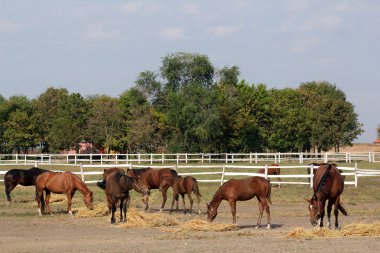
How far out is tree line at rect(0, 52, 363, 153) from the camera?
67.9 meters

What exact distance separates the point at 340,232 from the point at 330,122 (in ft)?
235

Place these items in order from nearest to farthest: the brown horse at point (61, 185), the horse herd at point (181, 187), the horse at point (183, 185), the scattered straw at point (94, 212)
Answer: the horse herd at point (181, 187) → the scattered straw at point (94, 212) → the brown horse at point (61, 185) → the horse at point (183, 185)

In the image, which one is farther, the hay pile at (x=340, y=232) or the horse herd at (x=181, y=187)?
the horse herd at (x=181, y=187)

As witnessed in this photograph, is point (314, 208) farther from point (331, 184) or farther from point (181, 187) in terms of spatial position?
point (181, 187)

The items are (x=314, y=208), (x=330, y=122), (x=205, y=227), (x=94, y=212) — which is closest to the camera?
(x=314, y=208)

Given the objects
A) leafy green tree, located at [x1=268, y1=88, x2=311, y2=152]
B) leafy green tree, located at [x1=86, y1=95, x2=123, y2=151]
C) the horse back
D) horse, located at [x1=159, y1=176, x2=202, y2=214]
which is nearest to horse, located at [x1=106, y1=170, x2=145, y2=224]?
horse, located at [x1=159, y1=176, x2=202, y2=214]

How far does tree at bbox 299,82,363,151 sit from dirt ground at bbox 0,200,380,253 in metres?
60.5

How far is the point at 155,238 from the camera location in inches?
629

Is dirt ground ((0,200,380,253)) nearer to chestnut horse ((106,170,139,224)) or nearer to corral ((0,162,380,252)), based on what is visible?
corral ((0,162,380,252))

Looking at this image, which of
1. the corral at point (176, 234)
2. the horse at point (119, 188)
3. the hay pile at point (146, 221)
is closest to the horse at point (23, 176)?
the corral at point (176, 234)

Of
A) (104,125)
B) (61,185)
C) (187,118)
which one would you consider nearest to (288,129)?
(187,118)

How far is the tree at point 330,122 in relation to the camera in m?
81.4

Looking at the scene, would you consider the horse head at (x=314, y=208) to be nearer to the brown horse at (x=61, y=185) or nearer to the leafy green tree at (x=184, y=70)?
the brown horse at (x=61, y=185)

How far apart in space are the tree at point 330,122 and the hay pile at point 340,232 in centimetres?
6453
